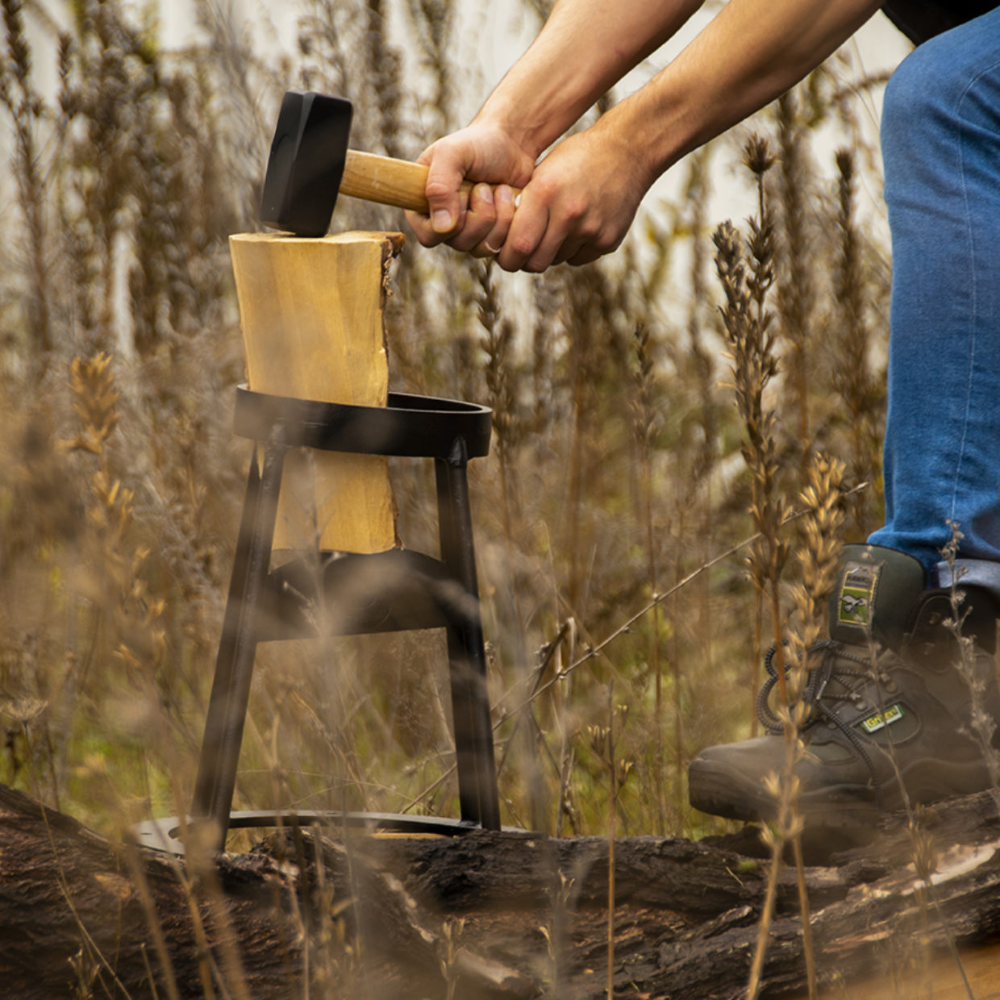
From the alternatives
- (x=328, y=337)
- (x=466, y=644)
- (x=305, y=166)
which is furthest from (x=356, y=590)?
(x=305, y=166)

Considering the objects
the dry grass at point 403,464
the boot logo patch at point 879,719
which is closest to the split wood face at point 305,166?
the dry grass at point 403,464

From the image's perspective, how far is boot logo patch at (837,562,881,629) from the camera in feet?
4.54

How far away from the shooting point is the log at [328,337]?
118 centimetres

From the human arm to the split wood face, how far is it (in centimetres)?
19

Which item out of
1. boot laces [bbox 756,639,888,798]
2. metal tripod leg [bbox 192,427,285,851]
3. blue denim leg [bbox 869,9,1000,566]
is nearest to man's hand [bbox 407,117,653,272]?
blue denim leg [bbox 869,9,1000,566]

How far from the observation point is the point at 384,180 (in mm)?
1399

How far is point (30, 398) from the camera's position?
7.73 ft

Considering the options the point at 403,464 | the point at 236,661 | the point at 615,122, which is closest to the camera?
the point at 236,661

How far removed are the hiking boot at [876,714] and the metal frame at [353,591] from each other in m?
0.37

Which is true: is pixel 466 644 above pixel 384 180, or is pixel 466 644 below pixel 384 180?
below

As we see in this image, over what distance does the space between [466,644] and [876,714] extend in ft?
2.05

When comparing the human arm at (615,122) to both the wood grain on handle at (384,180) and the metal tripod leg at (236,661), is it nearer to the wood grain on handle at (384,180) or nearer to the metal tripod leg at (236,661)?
the wood grain on handle at (384,180)

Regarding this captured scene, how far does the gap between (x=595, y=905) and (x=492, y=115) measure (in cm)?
112

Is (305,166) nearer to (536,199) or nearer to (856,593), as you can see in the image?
(536,199)
